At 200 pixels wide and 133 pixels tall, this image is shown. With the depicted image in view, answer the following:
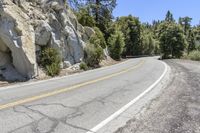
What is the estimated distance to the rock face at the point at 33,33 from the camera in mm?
17719

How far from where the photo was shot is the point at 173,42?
6244 cm

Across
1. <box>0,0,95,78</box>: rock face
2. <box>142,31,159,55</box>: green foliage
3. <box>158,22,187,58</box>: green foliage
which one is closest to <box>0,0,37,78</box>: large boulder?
<box>0,0,95,78</box>: rock face

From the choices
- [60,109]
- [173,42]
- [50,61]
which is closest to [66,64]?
[50,61]

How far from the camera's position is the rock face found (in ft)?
58.1

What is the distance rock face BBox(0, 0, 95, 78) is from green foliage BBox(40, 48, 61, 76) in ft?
1.69

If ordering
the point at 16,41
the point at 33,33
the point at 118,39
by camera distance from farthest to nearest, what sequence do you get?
the point at 118,39 → the point at 33,33 → the point at 16,41

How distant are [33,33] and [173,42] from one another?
47017mm

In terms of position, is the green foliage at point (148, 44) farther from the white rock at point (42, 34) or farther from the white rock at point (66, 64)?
the white rock at point (42, 34)

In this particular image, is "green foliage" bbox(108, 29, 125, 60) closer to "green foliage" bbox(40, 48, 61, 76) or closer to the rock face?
the rock face

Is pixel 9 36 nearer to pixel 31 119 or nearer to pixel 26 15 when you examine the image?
pixel 26 15

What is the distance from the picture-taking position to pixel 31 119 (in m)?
6.95

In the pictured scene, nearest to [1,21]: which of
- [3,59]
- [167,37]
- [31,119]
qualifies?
[3,59]

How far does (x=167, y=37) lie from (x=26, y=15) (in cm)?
4772

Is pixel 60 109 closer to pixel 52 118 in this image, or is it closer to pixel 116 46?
pixel 52 118
